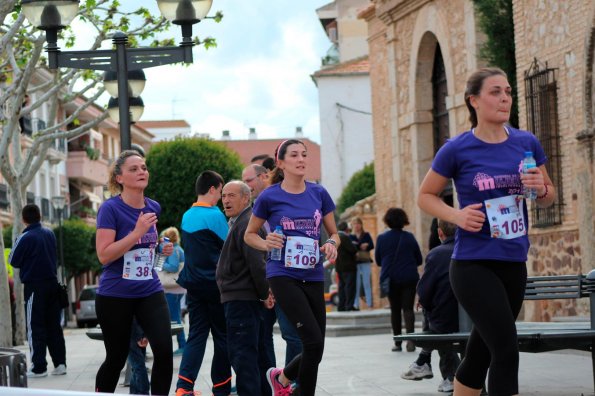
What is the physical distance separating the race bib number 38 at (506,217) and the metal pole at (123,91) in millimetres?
7297

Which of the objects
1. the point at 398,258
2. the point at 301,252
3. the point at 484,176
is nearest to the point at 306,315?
the point at 301,252

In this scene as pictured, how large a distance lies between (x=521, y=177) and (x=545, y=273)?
1387 centimetres

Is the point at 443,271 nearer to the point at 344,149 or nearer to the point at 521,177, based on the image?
the point at 521,177

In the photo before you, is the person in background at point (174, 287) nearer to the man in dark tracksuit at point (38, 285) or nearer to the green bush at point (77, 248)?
the man in dark tracksuit at point (38, 285)

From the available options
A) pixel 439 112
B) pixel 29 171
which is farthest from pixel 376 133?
pixel 29 171

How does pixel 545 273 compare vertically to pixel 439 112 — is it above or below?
below

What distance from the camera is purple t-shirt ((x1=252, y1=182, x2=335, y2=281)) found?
9.07 m

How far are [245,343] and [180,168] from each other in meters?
59.7

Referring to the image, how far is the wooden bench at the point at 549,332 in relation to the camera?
9711 millimetres

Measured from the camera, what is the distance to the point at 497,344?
6641mm

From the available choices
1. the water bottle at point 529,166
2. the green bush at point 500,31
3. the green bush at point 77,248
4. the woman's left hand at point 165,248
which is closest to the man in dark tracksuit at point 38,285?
the woman's left hand at point 165,248

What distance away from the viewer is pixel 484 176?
6945 millimetres

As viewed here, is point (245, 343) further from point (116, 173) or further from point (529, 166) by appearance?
point (529, 166)

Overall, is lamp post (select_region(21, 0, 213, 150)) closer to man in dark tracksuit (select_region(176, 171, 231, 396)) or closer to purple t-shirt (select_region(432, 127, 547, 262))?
man in dark tracksuit (select_region(176, 171, 231, 396))
